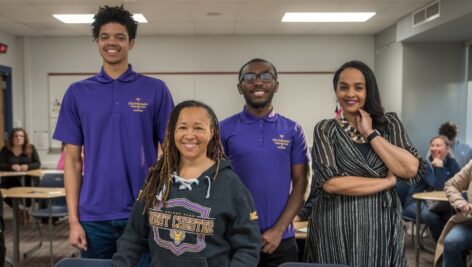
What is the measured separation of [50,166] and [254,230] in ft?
22.9

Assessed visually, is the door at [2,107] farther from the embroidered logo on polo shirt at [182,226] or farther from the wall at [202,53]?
the embroidered logo on polo shirt at [182,226]

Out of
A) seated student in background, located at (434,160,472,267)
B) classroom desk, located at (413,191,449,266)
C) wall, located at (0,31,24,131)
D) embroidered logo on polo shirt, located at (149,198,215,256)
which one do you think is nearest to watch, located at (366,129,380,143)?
embroidered logo on polo shirt, located at (149,198,215,256)

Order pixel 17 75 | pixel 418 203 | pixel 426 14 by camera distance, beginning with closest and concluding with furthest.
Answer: pixel 418 203 < pixel 426 14 < pixel 17 75

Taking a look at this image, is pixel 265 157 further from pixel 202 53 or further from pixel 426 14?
pixel 202 53

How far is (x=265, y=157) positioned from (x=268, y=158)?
0.05 feet

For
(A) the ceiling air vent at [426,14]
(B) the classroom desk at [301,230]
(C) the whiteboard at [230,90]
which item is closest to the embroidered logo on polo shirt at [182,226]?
(B) the classroom desk at [301,230]

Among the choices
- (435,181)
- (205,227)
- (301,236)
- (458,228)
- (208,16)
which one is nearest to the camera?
(205,227)

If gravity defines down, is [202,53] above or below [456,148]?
above

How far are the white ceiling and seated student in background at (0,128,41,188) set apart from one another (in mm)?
1692

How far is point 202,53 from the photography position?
25.0 feet

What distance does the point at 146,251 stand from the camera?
1714 mm

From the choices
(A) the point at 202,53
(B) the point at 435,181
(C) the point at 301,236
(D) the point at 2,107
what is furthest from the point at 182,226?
(D) the point at 2,107

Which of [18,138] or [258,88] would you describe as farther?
[18,138]

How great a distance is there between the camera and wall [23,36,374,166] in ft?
25.0
